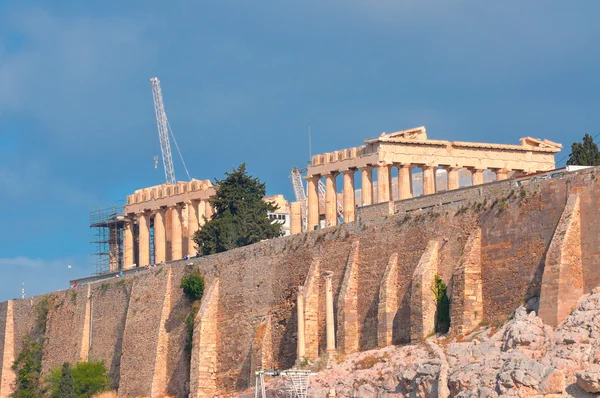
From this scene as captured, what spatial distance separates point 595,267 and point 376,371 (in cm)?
819

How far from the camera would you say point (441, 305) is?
5597 cm

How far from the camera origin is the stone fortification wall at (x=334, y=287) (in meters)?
53.3

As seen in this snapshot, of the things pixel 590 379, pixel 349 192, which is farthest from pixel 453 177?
pixel 590 379

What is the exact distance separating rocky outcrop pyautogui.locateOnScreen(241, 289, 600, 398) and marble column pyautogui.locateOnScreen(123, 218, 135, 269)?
Answer: 39500 mm

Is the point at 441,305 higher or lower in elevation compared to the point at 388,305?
lower

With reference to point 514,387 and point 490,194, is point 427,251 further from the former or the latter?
point 514,387

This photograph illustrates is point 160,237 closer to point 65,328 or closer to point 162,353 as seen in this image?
Result: point 65,328

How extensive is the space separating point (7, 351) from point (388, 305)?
3088 cm

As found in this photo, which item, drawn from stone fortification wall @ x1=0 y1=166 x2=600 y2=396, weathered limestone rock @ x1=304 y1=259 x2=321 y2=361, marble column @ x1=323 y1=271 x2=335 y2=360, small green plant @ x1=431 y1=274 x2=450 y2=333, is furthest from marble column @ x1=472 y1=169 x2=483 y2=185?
small green plant @ x1=431 y1=274 x2=450 y2=333

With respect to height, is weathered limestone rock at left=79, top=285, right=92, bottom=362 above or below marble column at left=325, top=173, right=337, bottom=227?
below

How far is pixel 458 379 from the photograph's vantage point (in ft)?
164

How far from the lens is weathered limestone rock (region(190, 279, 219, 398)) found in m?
66.4

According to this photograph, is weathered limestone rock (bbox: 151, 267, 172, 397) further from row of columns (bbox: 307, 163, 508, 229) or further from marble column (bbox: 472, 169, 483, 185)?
marble column (bbox: 472, 169, 483, 185)

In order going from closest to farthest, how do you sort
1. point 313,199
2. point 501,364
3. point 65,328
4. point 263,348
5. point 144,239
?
point 501,364
point 263,348
point 65,328
point 313,199
point 144,239
